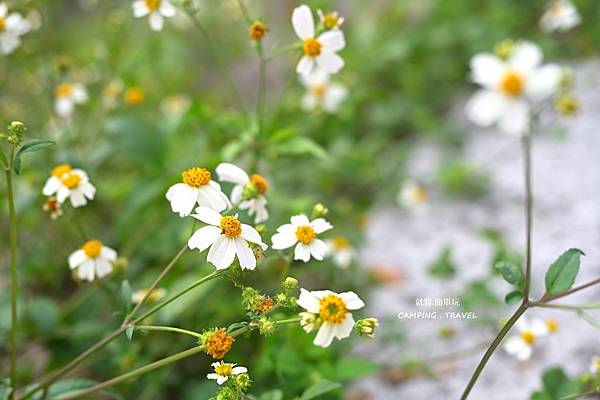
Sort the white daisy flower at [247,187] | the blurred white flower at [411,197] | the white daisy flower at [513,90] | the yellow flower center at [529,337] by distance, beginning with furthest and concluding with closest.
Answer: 1. the blurred white flower at [411,197]
2. the yellow flower center at [529,337]
3. the white daisy flower at [247,187]
4. the white daisy flower at [513,90]

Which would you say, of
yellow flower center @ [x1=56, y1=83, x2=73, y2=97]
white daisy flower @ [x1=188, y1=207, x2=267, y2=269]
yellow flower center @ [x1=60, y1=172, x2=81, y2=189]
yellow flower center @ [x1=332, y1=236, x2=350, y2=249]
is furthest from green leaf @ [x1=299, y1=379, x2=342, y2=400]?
yellow flower center @ [x1=56, y1=83, x2=73, y2=97]

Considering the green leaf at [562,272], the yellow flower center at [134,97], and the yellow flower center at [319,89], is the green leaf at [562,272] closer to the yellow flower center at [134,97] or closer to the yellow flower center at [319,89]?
the yellow flower center at [319,89]

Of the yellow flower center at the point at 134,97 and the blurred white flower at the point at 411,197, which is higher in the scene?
the yellow flower center at the point at 134,97

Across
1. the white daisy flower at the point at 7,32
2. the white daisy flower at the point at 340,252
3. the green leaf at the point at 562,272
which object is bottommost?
the green leaf at the point at 562,272

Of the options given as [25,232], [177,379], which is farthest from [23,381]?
[25,232]

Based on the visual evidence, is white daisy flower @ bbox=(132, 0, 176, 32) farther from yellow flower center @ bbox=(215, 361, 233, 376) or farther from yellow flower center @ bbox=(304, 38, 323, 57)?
yellow flower center @ bbox=(215, 361, 233, 376)

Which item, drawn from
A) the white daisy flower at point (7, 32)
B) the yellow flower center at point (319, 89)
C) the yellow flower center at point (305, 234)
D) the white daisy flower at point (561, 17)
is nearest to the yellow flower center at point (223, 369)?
the yellow flower center at point (305, 234)

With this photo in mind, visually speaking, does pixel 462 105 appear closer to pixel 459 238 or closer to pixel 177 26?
pixel 459 238

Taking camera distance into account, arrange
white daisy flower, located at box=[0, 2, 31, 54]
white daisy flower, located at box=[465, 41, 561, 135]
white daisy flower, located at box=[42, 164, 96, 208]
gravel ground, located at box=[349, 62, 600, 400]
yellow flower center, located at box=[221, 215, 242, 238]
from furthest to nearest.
A: gravel ground, located at box=[349, 62, 600, 400] → white daisy flower, located at box=[0, 2, 31, 54] → white daisy flower, located at box=[42, 164, 96, 208] → yellow flower center, located at box=[221, 215, 242, 238] → white daisy flower, located at box=[465, 41, 561, 135]
